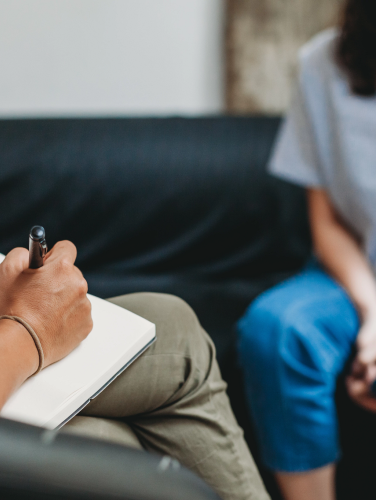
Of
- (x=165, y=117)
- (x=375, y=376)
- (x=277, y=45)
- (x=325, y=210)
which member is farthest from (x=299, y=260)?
(x=277, y=45)

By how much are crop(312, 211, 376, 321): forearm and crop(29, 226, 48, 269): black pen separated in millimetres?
408

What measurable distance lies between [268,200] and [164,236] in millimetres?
263

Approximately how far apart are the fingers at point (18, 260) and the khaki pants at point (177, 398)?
0.06m

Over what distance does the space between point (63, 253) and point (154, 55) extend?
2.59 feet

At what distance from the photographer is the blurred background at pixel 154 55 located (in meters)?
0.87

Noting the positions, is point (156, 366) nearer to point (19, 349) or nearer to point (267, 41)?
point (19, 349)

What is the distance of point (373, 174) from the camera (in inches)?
23.6

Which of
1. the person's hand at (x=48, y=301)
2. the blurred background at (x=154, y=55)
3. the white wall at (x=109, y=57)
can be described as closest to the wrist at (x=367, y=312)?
the person's hand at (x=48, y=301)

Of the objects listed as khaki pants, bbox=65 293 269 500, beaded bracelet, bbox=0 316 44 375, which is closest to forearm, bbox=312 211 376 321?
khaki pants, bbox=65 293 269 500

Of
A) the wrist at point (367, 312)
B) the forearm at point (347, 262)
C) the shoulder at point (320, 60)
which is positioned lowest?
Answer: the wrist at point (367, 312)

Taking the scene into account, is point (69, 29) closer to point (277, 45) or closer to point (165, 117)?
point (165, 117)

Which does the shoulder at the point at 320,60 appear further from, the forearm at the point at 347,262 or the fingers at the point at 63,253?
the fingers at the point at 63,253

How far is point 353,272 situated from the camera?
59 centimetres

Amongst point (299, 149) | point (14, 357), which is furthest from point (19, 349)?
point (299, 149)
